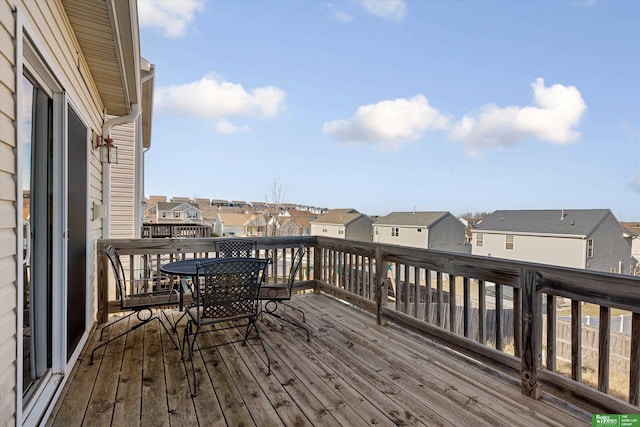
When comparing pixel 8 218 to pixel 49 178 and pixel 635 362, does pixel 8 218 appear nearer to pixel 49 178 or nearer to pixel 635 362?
pixel 49 178

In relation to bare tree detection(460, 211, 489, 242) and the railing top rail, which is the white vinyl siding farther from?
the railing top rail

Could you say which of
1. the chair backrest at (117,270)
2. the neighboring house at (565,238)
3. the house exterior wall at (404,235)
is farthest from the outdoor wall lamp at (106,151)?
the house exterior wall at (404,235)

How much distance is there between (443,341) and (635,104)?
22015 millimetres

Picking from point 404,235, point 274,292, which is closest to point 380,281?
point 274,292

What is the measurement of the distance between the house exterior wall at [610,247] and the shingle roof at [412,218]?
901 cm

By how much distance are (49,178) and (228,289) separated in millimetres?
1342

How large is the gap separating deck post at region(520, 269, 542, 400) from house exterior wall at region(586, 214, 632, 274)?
1817 centimetres

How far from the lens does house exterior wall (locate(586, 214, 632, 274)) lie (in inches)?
653

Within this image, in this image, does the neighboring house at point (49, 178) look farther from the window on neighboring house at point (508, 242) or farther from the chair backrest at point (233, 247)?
the window on neighboring house at point (508, 242)

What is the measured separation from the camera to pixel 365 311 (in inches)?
161

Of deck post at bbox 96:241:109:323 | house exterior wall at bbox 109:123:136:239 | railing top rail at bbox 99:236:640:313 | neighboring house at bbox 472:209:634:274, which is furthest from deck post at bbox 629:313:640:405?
neighboring house at bbox 472:209:634:274

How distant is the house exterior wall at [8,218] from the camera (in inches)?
50.7

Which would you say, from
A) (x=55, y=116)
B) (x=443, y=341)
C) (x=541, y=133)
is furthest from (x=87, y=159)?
(x=541, y=133)

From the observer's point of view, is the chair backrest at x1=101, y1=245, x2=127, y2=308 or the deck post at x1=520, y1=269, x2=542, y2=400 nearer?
the deck post at x1=520, y1=269, x2=542, y2=400
